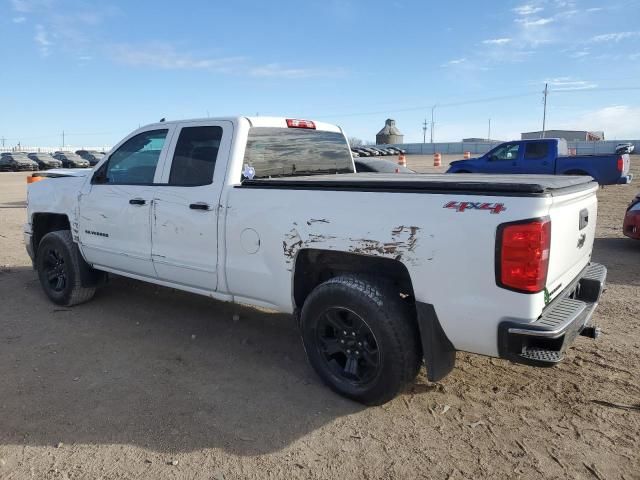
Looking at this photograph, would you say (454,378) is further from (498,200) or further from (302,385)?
(498,200)

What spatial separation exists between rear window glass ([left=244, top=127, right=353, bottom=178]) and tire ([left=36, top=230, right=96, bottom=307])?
2466 millimetres

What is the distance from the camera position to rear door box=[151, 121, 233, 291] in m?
4.07

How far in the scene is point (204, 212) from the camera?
4.07 m

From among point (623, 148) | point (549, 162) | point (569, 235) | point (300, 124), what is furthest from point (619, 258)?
point (623, 148)

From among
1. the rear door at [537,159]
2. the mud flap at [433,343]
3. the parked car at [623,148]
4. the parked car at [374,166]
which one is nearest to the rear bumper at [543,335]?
the mud flap at [433,343]

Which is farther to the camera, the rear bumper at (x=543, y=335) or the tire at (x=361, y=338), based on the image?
the tire at (x=361, y=338)

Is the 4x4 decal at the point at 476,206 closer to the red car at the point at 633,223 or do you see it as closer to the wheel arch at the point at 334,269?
the wheel arch at the point at 334,269

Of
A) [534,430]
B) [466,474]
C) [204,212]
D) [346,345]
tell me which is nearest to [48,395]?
[204,212]

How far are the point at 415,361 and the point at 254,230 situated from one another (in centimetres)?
148

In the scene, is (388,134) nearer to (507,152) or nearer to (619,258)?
(507,152)

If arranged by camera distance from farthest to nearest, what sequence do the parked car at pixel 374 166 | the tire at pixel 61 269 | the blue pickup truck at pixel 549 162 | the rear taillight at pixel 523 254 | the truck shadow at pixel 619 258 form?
1. the blue pickup truck at pixel 549 162
2. the parked car at pixel 374 166
3. the truck shadow at pixel 619 258
4. the tire at pixel 61 269
5. the rear taillight at pixel 523 254

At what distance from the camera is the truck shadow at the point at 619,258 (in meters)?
6.37

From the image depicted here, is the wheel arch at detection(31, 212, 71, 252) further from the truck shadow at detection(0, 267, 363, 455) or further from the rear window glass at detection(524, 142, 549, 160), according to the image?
the rear window glass at detection(524, 142, 549, 160)

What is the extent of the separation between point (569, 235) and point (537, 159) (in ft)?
45.3
